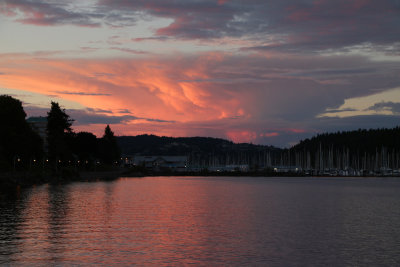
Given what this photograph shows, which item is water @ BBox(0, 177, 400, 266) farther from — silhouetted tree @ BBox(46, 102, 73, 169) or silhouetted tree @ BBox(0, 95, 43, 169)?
silhouetted tree @ BBox(46, 102, 73, 169)

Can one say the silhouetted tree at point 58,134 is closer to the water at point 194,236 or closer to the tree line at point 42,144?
the tree line at point 42,144

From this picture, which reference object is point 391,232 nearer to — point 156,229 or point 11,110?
point 156,229

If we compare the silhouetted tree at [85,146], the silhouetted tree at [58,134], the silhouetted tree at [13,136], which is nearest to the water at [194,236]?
the silhouetted tree at [13,136]

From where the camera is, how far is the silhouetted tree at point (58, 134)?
14638cm

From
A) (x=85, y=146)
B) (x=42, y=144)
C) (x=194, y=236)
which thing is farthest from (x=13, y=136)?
(x=194, y=236)

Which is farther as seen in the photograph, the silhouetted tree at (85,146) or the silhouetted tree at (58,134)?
the silhouetted tree at (85,146)

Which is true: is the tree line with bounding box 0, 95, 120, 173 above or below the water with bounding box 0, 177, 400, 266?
above

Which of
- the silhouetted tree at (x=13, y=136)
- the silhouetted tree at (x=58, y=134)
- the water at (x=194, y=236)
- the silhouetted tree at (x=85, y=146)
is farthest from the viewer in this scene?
the silhouetted tree at (x=85, y=146)

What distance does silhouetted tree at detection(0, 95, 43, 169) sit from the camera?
113062mm

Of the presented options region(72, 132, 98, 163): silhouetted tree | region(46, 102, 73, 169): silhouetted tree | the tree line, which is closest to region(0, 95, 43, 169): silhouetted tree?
the tree line

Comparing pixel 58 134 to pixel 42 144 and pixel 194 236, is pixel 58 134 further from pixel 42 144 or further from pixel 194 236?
pixel 194 236

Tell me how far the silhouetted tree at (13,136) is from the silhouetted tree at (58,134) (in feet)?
60.3

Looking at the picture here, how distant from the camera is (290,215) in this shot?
56125 millimetres

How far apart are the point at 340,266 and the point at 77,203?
44.6 m
